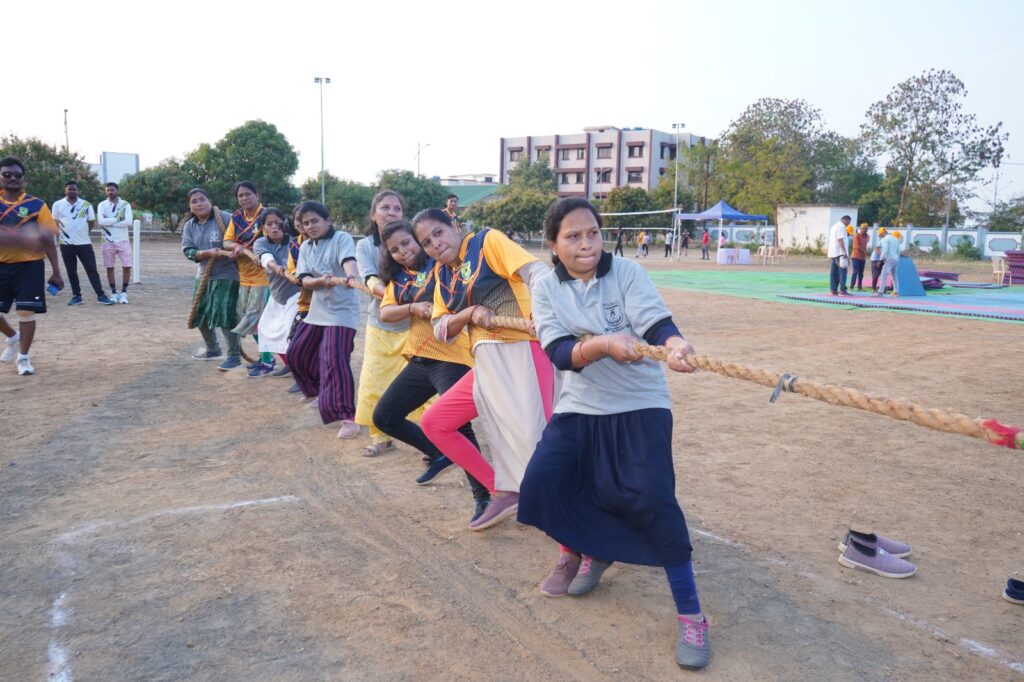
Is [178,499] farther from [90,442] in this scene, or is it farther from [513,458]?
[513,458]

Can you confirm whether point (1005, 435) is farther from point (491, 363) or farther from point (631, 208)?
point (631, 208)

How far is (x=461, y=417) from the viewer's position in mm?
4195

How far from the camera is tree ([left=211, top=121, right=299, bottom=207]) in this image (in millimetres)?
43438

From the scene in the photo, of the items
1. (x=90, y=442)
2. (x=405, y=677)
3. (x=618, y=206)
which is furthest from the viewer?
(x=618, y=206)

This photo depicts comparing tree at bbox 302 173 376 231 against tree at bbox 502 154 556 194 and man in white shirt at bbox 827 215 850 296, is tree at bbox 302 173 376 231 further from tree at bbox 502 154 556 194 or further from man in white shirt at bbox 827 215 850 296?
man in white shirt at bbox 827 215 850 296

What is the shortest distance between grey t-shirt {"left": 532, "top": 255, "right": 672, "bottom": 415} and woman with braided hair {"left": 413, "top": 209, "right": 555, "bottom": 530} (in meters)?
0.67

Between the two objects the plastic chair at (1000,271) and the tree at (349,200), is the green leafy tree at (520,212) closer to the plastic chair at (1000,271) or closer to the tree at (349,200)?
the tree at (349,200)

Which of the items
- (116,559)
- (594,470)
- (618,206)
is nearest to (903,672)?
(594,470)

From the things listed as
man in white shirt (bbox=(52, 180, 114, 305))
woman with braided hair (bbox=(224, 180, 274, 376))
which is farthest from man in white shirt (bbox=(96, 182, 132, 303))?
woman with braided hair (bbox=(224, 180, 274, 376))

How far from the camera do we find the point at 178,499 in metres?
4.75

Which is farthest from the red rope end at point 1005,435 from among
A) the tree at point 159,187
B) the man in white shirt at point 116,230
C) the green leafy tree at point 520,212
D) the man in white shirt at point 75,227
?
the green leafy tree at point 520,212

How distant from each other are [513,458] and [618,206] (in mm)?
54972

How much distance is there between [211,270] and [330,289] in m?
3.02

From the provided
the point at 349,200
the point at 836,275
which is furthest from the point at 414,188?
the point at 836,275
